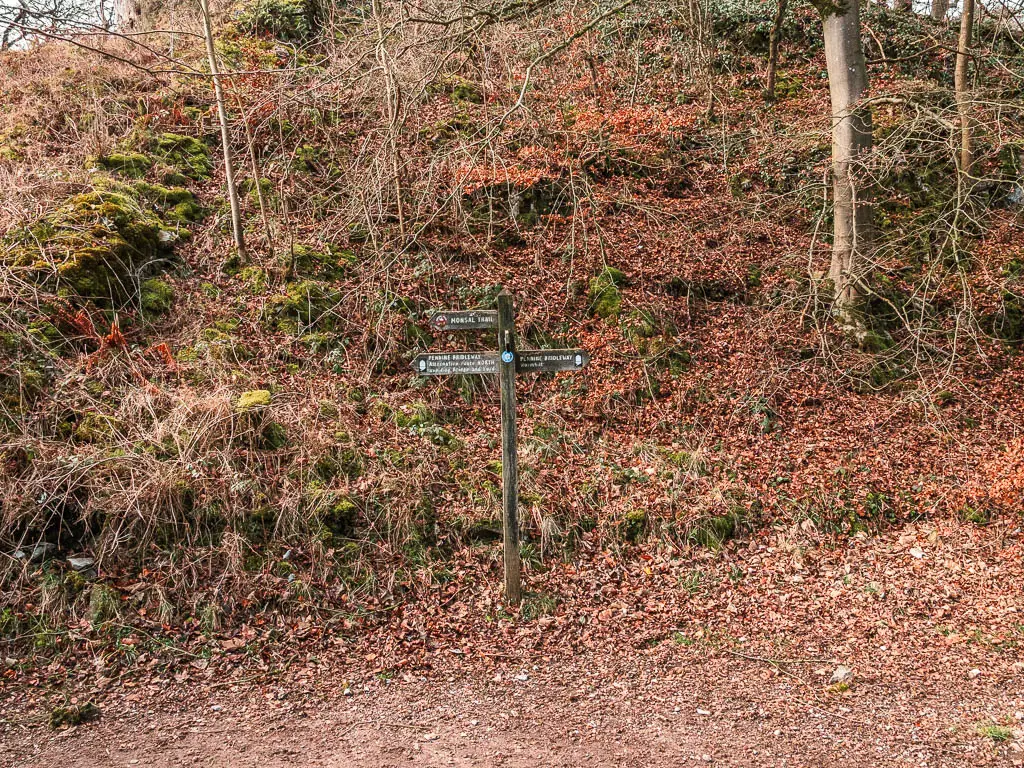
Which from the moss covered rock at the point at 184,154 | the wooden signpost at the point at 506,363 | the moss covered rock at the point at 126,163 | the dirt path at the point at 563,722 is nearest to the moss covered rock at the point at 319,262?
the moss covered rock at the point at 184,154

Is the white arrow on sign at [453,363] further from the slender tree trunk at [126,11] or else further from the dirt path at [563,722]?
the slender tree trunk at [126,11]

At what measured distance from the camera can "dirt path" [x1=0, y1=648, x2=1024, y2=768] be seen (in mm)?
4203

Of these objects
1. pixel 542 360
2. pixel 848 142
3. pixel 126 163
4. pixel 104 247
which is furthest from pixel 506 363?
pixel 126 163

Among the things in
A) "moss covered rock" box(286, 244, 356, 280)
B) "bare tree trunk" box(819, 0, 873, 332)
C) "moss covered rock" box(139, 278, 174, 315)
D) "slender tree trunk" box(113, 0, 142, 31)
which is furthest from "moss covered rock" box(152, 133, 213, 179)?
"bare tree trunk" box(819, 0, 873, 332)

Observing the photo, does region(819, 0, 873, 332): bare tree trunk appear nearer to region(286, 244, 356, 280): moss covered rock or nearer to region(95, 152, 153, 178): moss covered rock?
region(286, 244, 356, 280): moss covered rock

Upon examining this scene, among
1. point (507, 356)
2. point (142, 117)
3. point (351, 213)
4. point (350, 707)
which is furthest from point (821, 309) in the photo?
point (142, 117)

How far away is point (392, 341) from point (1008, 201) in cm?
1031

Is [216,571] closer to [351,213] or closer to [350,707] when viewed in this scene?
[350,707]

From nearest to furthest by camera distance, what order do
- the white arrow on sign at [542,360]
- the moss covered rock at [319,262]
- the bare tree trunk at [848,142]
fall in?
the white arrow on sign at [542,360]
the bare tree trunk at [848,142]
the moss covered rock at [319,262]

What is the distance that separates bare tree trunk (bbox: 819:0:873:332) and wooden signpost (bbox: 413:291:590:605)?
525 centimetres

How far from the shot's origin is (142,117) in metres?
10.3

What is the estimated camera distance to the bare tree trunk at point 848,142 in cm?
867

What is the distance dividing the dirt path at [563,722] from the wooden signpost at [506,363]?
1226mm

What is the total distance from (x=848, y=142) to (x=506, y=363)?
6.15m
